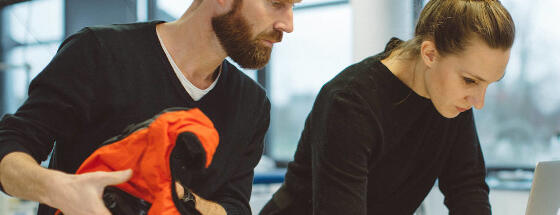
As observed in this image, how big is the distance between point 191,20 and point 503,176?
2251 mm

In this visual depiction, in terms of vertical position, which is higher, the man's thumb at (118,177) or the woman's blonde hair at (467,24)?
the woman's blonde hair at (467,24)

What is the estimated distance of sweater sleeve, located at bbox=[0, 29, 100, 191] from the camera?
815 mm

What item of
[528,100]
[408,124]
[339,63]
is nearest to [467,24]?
[408,124]

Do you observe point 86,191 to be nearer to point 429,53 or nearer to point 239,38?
Result: point 239,38

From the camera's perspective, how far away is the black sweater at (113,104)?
84 centimetres

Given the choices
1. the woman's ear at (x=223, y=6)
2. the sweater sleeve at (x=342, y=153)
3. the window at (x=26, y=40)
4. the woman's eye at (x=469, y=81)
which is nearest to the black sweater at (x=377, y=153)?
the sweater sleeve at (x=342, y=153)

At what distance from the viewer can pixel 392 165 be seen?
107 cm

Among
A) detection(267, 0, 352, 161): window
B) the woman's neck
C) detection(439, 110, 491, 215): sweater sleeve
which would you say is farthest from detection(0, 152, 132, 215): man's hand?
detection(267, 0, 352, 161): window

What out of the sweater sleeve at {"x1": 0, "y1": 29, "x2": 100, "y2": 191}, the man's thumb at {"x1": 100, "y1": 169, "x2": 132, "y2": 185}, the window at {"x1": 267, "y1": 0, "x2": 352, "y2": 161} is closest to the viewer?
the man's thumb at {"x1": 100, "y1": 169, "x2": 132, "y2": 185}

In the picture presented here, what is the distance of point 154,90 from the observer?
3.08 ft

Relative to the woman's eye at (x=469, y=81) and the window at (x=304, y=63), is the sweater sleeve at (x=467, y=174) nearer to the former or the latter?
the woman's eye at (x=469, y=81)

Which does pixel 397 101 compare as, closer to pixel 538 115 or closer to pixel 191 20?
pixel 191 20

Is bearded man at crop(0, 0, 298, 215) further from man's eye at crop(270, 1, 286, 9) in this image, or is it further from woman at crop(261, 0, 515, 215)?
woman at crop(261, 0, 515, 215)

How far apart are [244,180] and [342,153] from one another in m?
0.26
